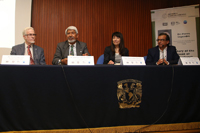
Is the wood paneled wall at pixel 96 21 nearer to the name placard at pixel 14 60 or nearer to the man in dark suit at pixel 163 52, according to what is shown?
the man in dark suit at pixel 163 52

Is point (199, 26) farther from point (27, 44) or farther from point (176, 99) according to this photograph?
point (27, 44)

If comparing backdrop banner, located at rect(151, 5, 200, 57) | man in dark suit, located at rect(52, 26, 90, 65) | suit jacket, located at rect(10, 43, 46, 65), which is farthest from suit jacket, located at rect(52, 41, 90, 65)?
backdrop banner, located at rect(151, 5, 200, 57)

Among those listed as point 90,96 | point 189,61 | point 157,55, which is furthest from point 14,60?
point 157,55

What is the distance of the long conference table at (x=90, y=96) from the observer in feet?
4.33

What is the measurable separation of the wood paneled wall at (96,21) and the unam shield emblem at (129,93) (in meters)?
2.16

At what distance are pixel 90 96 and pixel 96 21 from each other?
8.03 ft

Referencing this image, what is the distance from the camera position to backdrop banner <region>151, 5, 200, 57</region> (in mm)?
3381

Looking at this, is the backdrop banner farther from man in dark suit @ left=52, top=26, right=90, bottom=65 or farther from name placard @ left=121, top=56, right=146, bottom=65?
name placard @ left=121, top=56, right=146, bottom=65

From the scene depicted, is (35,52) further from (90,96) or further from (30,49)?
(90,96)

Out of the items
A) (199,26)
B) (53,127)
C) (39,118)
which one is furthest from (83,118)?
(199,26)

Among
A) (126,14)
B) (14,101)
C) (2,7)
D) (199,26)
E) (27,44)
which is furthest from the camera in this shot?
(126,14)

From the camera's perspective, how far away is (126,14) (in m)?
3.62

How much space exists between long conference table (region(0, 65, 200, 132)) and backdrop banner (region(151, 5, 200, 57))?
2054 mm

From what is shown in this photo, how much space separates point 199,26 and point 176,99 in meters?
2.60
